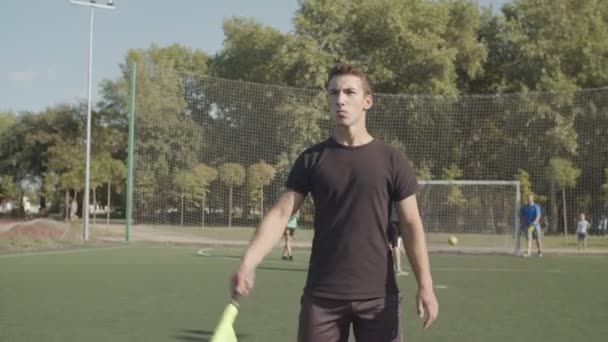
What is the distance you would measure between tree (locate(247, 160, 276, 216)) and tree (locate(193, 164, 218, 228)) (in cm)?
135

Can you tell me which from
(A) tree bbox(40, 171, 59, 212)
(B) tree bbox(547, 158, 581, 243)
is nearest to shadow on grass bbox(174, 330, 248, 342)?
(B) tree bbox(547, 158, 581, 243)

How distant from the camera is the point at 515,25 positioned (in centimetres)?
4041

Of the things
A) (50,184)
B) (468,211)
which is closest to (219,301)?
(468,211)

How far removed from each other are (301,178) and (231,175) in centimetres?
2573

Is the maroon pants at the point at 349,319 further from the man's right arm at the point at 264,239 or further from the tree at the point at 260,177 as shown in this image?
the tree at the point at 260,177

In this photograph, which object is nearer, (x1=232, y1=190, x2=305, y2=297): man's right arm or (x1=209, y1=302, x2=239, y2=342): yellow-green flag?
(x1=209, y1=302, x2=239, y2=342): yellow-green flag

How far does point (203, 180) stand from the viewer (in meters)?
28.2

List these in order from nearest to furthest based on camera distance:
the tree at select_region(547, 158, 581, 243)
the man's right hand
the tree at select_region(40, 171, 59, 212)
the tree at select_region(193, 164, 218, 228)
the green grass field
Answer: the man's right hand
the green grass field
the tree at select_region(193, 164, 218, 228)
the tree at select_region(547, 158, 581, 243)
the tree at select_region(40, 171, 59, 212)

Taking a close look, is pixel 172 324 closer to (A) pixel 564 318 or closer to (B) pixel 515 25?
(A) pixel 564 318

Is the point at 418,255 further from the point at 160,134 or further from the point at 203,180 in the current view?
the point at 203,180

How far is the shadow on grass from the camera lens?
716 centimetres

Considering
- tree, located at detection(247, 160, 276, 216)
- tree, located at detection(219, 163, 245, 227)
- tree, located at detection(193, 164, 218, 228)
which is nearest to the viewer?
tree, located at detection(193, 164, 218, 228)

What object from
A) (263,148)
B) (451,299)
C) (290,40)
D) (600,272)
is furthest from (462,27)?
(451,299)

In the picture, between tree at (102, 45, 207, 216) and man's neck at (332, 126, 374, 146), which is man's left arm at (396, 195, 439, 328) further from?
tree at (102, 45, 207, 216)
